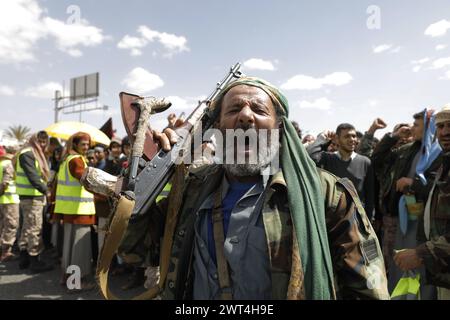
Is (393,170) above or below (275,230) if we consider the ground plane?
above

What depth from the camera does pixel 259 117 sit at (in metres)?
1.63

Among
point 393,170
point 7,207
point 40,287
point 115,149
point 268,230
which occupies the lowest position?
point 40,287

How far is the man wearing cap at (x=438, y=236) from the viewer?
7.34 feet

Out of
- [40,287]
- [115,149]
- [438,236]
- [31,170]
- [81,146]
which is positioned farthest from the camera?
[115,149]

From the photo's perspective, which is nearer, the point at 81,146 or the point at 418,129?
the point at 418,129

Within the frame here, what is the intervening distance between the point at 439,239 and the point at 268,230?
1.59 metres

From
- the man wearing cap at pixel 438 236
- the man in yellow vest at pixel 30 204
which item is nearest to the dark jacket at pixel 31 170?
the man in yellow vest at pixel 30 204

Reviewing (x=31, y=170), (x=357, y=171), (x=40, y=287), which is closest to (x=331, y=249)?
(x=357, y=171)

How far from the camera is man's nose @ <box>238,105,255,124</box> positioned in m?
1.59

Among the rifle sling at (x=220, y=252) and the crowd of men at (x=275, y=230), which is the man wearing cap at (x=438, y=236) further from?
the rifle sling at (x=220, y=252)

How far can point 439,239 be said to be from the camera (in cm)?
227

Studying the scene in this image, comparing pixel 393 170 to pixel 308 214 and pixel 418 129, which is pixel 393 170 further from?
pixel 308 214

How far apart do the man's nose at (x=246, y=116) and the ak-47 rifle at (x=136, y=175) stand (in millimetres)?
416
